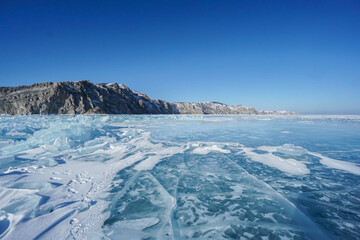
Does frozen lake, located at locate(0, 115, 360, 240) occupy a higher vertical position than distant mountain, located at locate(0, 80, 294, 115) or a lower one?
lower

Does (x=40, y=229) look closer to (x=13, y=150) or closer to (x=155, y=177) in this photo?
(x=155, y=177)

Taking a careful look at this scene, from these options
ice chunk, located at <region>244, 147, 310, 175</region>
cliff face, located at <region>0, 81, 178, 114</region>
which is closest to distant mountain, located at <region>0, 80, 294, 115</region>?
cliff face, located at <region>0, 81, 178, 114</region>

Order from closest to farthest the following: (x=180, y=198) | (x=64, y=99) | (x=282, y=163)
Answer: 1. (x=180, y=198)
2. (x=282, y=163)
3. (x=64, y=99)

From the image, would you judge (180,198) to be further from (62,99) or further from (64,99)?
(64,99)

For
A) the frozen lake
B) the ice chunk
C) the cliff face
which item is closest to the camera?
the frozen lake

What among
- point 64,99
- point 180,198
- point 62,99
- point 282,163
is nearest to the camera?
point 180,198

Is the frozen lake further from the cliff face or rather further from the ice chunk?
the cliff face

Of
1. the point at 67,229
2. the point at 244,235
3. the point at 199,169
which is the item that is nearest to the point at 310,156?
the point at 199,169

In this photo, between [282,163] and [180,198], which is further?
[282,163]

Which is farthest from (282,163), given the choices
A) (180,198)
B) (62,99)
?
(62,99)

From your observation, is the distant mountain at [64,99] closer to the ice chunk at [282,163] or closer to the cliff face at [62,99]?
the cliff face at [62,99]

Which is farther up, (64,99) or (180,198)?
(64,99)
